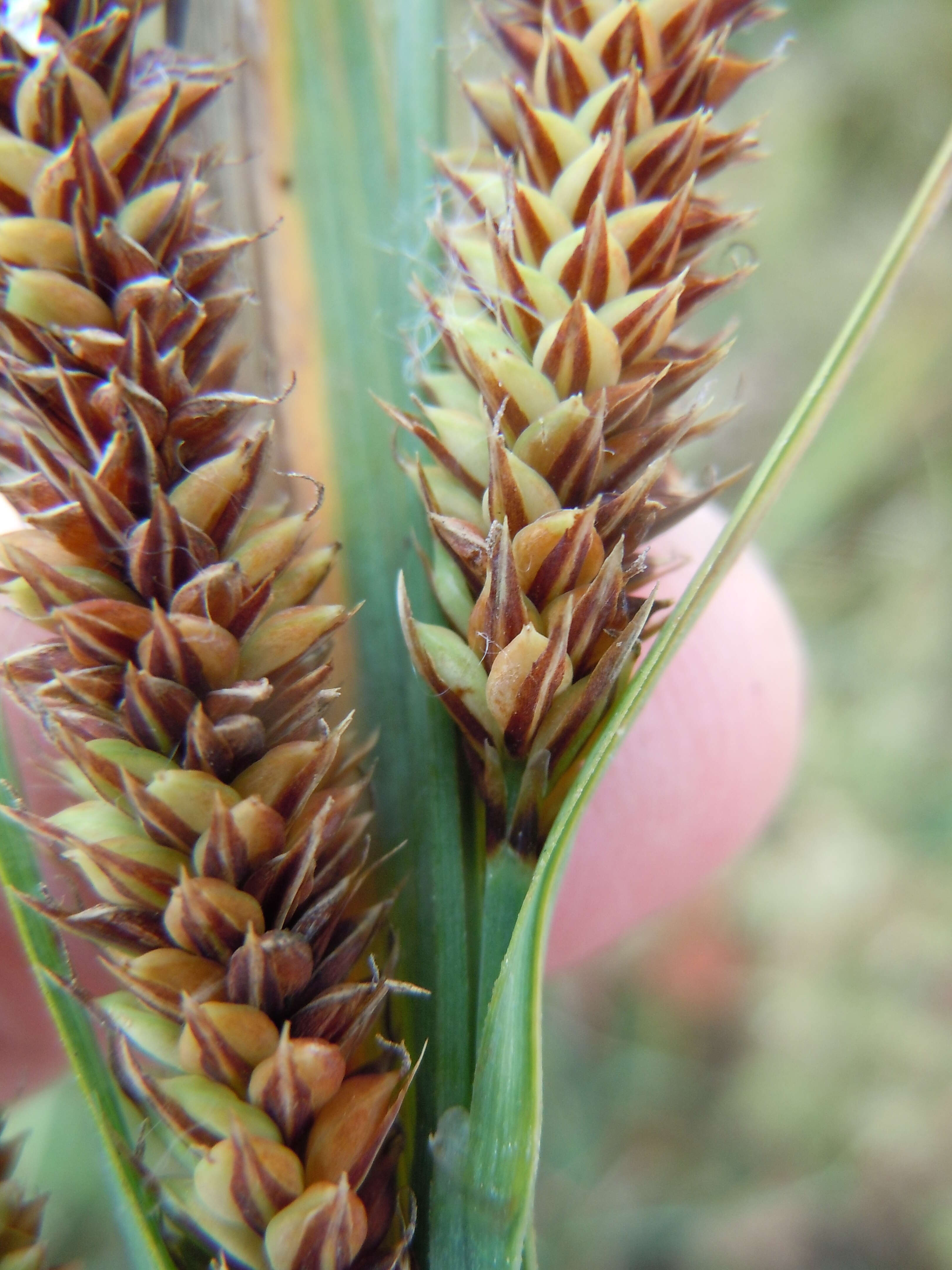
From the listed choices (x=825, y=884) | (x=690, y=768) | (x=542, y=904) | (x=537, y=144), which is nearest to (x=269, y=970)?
(x=542, y=904)

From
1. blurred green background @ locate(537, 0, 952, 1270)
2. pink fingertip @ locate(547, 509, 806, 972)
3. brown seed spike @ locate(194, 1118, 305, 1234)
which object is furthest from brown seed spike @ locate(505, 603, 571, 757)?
blurred green background @ locate(537, 0, 952, 1270)

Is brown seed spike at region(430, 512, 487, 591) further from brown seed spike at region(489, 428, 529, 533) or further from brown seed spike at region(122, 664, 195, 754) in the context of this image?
brown seed spike at region(122, 664, 195, 754)

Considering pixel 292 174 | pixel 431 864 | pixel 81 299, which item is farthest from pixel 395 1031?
pixel 292 174

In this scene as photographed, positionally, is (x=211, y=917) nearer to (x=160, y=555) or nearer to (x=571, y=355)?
(x=160, y=555)

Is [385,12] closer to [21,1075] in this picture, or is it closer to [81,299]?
[81,299]

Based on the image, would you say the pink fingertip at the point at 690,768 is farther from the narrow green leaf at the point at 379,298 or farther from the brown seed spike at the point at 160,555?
the brown seed spike at the point at 160,555

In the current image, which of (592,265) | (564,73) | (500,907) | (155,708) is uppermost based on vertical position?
(564,73)

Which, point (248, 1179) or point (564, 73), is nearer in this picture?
point (248, 1179)

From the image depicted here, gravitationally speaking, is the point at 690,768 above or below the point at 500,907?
below

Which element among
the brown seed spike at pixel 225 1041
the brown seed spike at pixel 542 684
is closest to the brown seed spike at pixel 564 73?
the brown seed spike at pixel 542 684
